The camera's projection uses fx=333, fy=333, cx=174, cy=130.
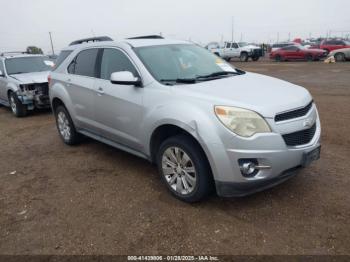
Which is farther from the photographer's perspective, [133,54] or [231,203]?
[133,54]

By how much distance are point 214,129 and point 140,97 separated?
1161 mm

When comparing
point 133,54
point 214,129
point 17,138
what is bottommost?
point 17,138

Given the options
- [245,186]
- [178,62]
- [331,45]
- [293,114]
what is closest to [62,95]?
[178,62]

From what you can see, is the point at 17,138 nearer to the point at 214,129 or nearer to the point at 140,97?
the point at 140,97

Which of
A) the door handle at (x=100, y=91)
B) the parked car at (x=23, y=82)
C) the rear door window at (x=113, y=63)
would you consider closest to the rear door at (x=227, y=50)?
the parked car at (x=23, y=82)

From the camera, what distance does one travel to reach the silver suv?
10.2 feet

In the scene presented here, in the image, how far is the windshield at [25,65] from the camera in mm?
9744

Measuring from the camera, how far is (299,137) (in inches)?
131

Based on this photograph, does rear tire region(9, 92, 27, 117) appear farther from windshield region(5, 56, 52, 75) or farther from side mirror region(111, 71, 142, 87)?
side mirror region(111, 71, 142, 87)

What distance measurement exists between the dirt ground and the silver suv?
1.08 feet

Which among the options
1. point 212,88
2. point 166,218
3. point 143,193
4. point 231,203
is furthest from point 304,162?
point 143,193

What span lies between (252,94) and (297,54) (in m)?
27.2

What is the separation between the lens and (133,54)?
13.7ft

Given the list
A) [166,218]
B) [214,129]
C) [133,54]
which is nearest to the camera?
[214,129]
